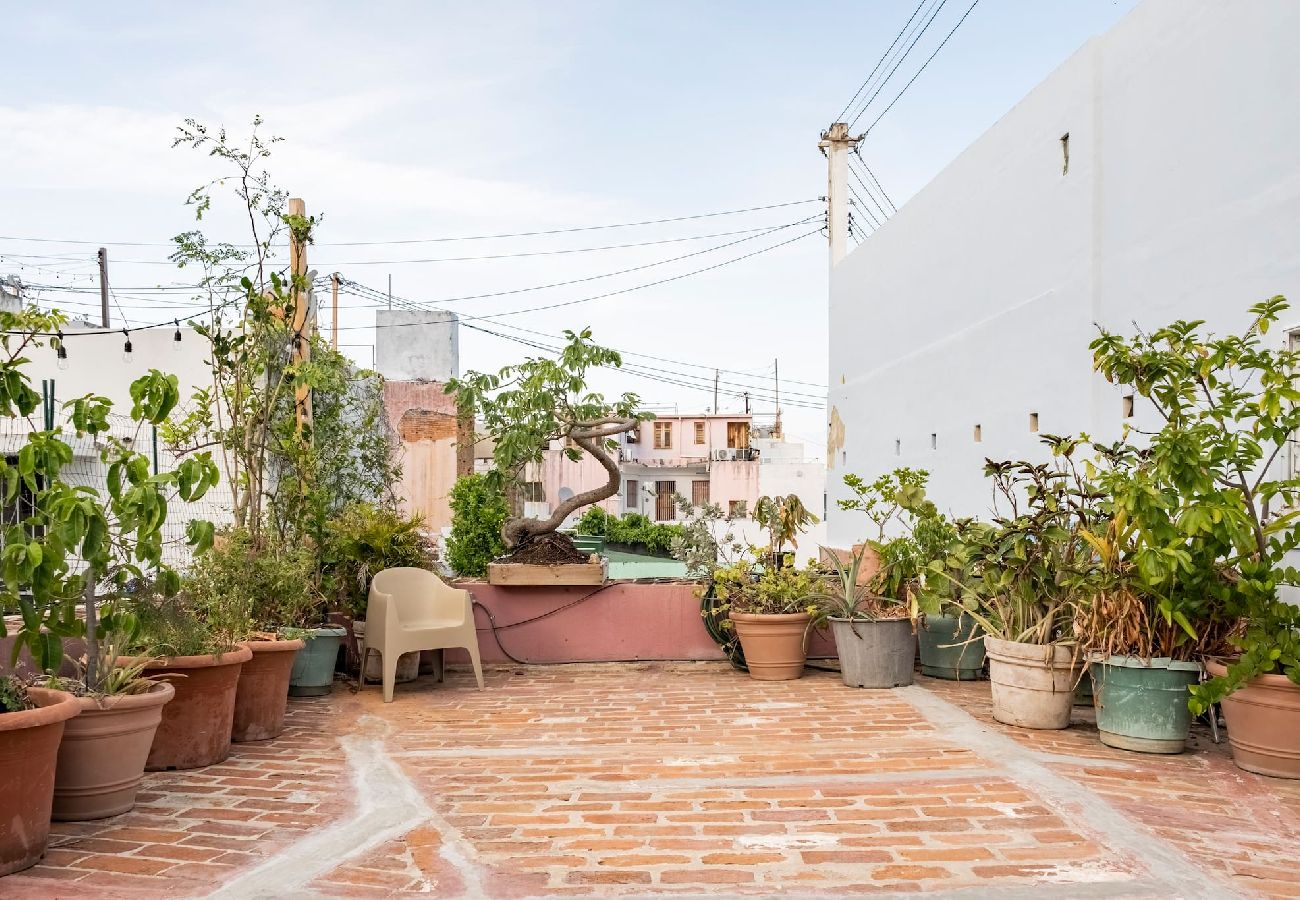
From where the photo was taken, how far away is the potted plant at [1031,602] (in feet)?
15.4

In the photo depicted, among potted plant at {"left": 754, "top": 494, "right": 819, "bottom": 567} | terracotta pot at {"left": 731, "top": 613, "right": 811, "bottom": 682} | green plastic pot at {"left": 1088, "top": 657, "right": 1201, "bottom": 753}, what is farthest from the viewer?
potted plant at {"left": 754, "top": 494, "right": 819, "bottom": 567}

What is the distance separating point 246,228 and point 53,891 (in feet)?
12.2

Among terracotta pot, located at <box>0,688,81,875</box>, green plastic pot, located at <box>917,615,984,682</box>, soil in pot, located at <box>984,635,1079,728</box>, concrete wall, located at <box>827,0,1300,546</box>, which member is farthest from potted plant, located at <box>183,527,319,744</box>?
concrete wall, located at <box>827,0,1300,546</box>

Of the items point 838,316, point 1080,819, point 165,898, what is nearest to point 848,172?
point 838,316

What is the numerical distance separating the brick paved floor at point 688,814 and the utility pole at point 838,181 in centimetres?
1020

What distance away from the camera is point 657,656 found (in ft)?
22.2

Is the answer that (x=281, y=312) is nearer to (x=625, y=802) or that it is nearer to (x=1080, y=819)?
(x=625, y=802)

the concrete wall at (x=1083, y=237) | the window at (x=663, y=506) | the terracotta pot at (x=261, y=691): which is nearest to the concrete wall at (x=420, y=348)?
the concrete wall at (x=1083, y=237)

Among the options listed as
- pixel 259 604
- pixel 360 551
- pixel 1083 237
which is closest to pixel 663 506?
pixel 1083 237

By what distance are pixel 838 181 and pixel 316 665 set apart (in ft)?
37.9

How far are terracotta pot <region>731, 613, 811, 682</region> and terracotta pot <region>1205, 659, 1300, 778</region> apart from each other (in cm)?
249

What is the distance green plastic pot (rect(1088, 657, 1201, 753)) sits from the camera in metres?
4.20

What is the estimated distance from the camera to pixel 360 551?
617cm

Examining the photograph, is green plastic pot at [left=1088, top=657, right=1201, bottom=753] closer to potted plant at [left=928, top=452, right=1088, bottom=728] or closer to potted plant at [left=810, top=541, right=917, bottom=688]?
potted plant at [left=928, top=452, right=1088, bottom=728]
